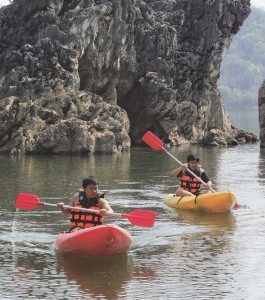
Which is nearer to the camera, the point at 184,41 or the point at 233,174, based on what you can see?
the point at 233,174

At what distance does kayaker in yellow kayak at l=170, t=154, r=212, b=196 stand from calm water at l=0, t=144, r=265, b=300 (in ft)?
2.95

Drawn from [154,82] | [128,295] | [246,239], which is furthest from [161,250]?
[154,82]

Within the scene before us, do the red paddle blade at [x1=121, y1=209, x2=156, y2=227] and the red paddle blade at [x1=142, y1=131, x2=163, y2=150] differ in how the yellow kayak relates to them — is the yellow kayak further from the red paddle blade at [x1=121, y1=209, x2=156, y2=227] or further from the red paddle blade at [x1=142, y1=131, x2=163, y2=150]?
the red paddle blade at [x1=121, y1=209, x2=156, y2=227]

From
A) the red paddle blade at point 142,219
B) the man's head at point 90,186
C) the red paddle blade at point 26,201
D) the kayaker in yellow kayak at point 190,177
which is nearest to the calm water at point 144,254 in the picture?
the red paddle blade at point 142,219

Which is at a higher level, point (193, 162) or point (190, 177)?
point (193, 162)

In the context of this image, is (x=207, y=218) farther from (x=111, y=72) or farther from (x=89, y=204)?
(x=111, y=72)

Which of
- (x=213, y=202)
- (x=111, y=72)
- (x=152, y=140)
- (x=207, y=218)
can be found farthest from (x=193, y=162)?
(x=111, y=72)

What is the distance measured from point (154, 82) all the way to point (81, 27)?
1005cm

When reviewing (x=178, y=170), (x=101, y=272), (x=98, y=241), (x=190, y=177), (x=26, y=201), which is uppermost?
(x=178, y=170)

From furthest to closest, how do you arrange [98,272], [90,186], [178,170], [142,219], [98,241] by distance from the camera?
[178,170], [142,219], [90,186], [98,241], [98,272]

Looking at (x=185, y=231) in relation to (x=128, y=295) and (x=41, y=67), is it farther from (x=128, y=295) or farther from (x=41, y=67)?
(x=41, y=67)

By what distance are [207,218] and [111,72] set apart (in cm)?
3463

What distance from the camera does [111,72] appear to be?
50844mm

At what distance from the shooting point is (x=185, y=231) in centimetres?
1533
